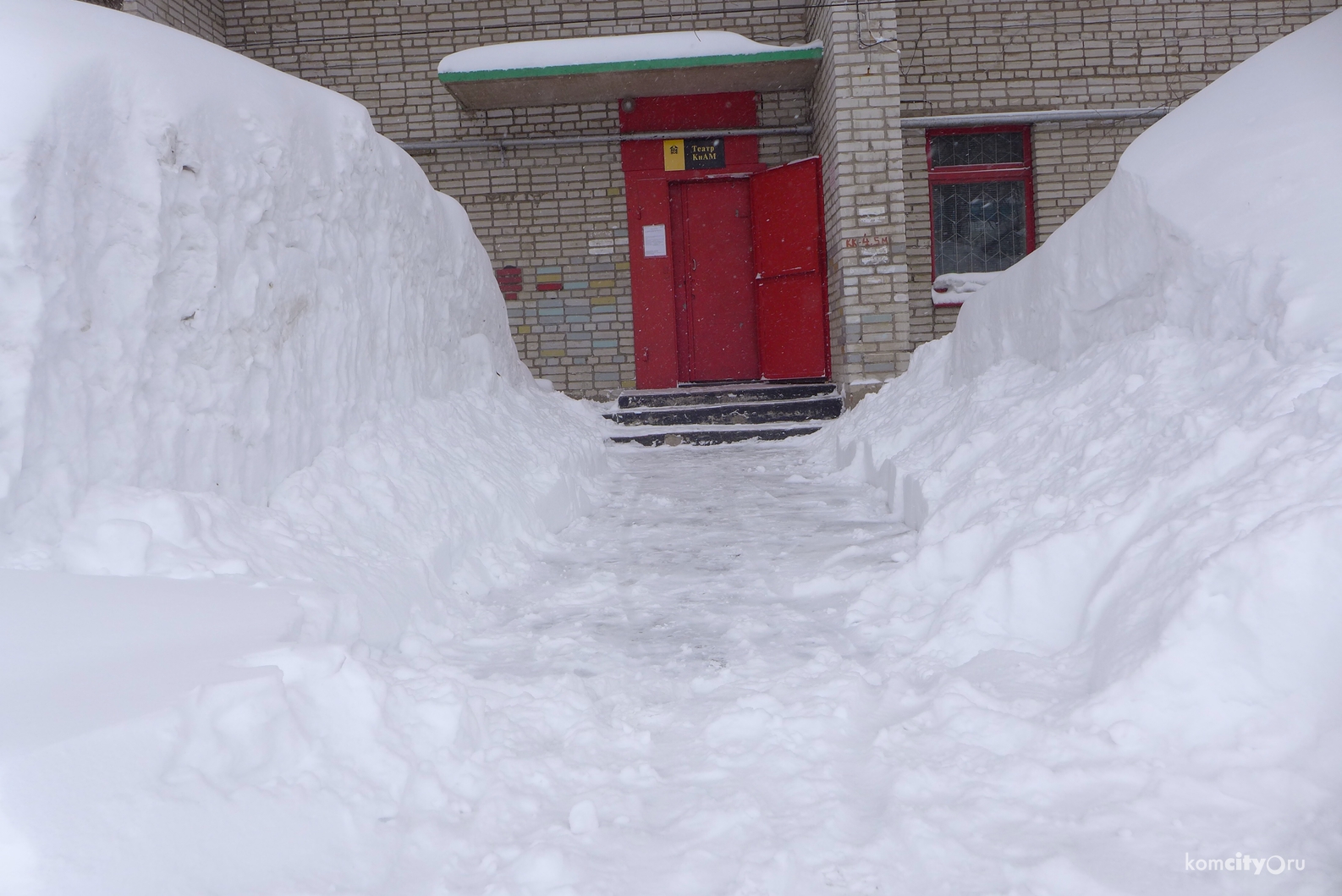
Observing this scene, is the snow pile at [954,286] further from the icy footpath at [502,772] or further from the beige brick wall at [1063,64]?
the icy footpath at [502,772]

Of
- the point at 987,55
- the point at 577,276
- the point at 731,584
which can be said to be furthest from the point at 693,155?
the point at 731,584

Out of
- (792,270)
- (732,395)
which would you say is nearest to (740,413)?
(732,395)

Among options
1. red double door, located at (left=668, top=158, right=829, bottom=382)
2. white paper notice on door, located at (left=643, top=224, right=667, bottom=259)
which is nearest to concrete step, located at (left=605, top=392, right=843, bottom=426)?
red double door, located at (left=668, top=158, right=829, bottom=382)

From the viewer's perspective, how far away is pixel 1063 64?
8.86 meters

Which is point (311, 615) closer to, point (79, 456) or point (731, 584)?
point (79, 456)

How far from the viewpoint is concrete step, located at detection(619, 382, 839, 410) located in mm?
8531

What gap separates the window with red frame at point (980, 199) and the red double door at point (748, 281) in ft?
4.50

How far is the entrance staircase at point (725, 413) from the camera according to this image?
799 centimetres

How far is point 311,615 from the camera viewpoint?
2525 mm

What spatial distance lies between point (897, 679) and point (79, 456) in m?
2.33

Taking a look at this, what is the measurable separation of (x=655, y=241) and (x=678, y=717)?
740cm

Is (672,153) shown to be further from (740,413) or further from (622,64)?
(740,413)

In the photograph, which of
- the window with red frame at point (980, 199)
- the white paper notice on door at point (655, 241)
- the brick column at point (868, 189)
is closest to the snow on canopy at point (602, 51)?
the brick column at point (868, 189)
